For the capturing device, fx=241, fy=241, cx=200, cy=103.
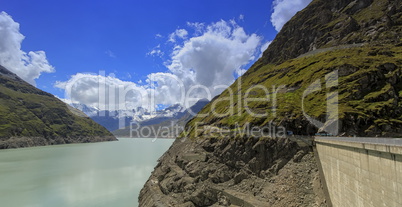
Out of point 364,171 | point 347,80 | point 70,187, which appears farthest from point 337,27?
point 70,187

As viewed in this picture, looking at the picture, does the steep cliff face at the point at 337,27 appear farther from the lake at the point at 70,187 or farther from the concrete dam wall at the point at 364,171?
the lake at the point at 70,187

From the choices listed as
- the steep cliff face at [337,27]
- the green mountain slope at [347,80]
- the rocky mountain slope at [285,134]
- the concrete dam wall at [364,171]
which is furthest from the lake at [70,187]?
the steep cliff face at [337,27]

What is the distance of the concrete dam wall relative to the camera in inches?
689

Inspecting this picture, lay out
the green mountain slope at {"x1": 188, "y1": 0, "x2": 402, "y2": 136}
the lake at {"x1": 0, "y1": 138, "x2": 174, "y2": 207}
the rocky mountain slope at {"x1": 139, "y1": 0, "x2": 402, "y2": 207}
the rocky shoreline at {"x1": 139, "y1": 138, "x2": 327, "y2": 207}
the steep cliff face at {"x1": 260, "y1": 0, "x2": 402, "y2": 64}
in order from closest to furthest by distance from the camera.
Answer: the rocky shoreline at {"x1": 139, "y1": 138, "x2": 327, "y2": 207}
the rocky mountain slope at {"x1": 139, "y1": 0, "x2": 402, "y2": 207}
the green mountain slope at {"x1": 188, "y1": 0, "x2": 402, "y2": 136}
the lake at {"x1": 0, "y1": 138, "x2": 174, "y2": 207}
the steep cliff face at {"x1": 260, "y1": 0, "x2": 402, "y2": 64}

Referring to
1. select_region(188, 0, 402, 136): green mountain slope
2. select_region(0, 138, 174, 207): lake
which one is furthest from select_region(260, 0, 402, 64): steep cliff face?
select_region(0, 138, 174, 207): lake

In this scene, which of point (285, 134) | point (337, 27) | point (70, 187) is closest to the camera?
point (285, 134)

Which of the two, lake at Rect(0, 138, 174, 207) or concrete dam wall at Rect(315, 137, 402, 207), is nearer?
concrete dam wall at Rect(315, 137, 402, 207)

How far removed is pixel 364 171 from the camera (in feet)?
Answer: 73.8

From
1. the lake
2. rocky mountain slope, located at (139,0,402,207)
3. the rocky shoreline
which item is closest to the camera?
the rocky shoreline

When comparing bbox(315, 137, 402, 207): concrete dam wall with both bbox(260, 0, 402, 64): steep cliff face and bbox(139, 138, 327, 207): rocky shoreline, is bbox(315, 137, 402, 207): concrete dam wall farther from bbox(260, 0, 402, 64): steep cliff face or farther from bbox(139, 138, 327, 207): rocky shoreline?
bbox(260, 0, 402, 64): steep cliff face

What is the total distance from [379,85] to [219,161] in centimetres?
4214

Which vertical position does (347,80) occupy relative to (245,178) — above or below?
above

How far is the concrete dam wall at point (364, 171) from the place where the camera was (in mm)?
17500

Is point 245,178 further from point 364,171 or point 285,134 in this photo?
point 364,171
